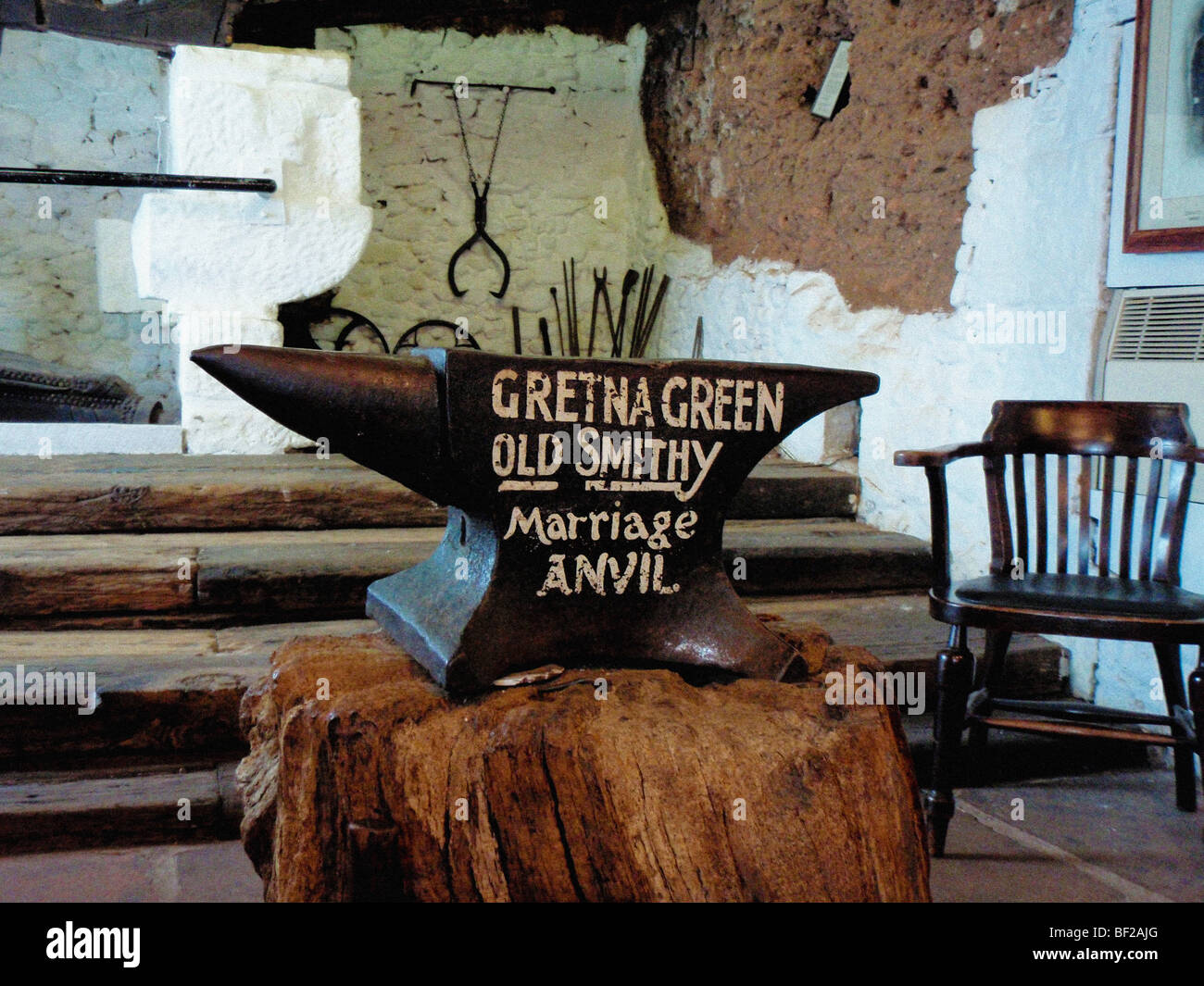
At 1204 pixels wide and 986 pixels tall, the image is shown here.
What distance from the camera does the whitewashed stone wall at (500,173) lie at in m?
4.80

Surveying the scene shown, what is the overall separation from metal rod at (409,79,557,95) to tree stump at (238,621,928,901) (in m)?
4.25

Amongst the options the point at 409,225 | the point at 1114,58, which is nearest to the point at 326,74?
the point at 409,225

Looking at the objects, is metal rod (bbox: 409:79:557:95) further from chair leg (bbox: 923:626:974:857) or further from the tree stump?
the tree stump

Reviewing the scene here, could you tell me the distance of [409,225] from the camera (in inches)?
191

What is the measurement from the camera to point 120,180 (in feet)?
10.4

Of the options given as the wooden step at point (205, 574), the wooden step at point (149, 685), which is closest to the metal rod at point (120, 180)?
the wooden step at point (205, 574)

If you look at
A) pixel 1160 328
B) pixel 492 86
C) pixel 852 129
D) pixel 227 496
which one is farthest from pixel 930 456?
pixel 492 86

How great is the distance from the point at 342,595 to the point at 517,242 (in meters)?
2.82

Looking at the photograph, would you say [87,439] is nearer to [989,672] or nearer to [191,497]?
[191,497]

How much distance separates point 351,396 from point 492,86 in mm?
4174

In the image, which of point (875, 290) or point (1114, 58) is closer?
point (1114, 58)

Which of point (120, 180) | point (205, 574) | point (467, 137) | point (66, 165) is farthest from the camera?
point (467, 137)

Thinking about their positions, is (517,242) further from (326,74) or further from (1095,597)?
(1095,597)

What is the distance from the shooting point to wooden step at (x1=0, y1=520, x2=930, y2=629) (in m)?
2.43
